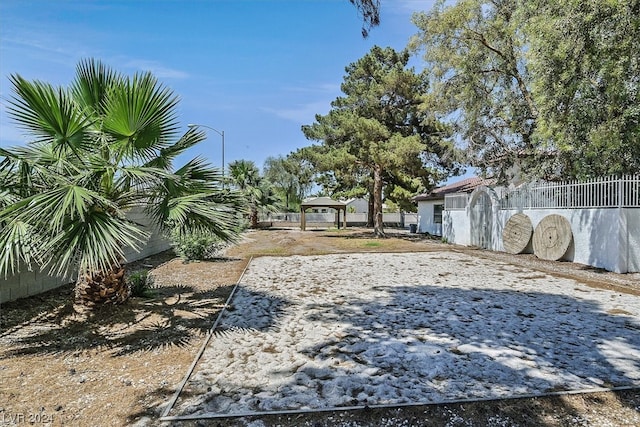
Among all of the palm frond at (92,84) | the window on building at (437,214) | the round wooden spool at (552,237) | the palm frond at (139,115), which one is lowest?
the round wooden spool at (552,237)

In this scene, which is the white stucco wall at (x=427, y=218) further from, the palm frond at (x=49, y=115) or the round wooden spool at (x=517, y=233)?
the palm frond at (x=49, y=115)

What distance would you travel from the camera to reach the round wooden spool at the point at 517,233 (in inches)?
492

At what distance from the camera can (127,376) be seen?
3.59m

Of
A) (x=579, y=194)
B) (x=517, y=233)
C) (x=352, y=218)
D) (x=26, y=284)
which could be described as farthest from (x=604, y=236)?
(x=352, y=218)

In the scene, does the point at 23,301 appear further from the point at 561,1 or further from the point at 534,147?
the point at 534,147

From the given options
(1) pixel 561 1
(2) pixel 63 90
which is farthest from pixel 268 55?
(1) pixel 561 1

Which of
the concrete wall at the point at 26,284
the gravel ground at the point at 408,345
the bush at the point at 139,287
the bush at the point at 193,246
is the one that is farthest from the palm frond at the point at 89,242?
the bush at the point at 193,246

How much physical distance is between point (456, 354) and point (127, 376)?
11.2 feet

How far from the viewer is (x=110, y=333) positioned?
4.75 metres

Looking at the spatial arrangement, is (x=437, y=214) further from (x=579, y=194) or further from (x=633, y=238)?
(x=633, y=238)

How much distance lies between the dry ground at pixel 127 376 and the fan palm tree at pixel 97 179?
28.6 inches

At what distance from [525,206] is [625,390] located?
10.6 metres

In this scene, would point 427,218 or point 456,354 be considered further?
point 427,218

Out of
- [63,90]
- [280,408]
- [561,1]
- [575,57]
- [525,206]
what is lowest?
[280,408]
